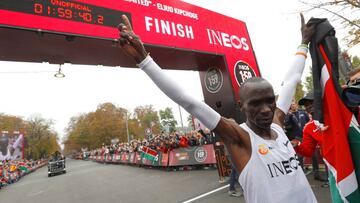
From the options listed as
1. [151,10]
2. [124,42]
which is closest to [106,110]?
[151,10]

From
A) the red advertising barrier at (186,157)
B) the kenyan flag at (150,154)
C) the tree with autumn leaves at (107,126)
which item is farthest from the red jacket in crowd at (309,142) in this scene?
the tree with autumn leaves at (107,126)

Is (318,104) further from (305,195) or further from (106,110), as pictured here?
(106,110)

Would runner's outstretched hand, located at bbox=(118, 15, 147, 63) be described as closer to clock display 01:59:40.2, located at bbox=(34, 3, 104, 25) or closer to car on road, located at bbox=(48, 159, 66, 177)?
clock display 01:59:40.2, located at bbox=(34, 3, 104, 25)

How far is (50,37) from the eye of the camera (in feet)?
17.7

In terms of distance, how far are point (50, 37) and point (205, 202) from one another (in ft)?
16.9

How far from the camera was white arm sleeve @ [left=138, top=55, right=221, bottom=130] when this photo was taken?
1782mm

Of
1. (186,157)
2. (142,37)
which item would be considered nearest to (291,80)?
(142,37)

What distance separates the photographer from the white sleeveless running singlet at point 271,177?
1.67 m

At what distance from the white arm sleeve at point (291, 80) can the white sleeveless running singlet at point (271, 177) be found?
682mm

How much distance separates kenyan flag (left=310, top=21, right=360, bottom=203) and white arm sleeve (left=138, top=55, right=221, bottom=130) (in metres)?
1.19

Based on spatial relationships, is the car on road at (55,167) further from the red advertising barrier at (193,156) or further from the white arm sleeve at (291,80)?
the white arm sleeve at (291,80)

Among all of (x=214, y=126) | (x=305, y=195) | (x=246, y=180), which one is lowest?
→ (x=305, y=195)

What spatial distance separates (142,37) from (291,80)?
4.62 m

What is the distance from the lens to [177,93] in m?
1.80
